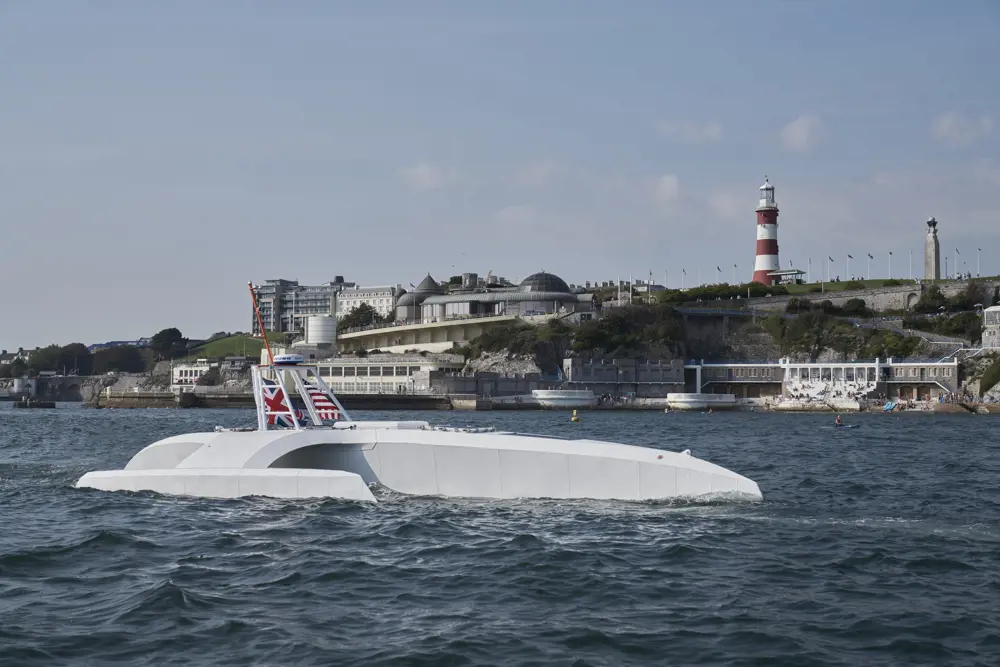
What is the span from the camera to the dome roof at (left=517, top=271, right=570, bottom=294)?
163750 millimetres

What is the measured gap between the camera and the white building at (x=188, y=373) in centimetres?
17625

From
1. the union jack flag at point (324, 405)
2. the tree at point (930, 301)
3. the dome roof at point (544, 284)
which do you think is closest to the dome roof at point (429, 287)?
the dome roof at point (544, 284)

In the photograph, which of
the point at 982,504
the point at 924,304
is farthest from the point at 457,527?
the point at 924,304

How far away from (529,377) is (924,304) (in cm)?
5651

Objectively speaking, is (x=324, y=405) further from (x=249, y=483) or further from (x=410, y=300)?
(x=410, y=300)

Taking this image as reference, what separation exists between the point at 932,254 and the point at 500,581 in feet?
540

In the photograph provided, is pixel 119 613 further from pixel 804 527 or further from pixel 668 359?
pixel 668 359

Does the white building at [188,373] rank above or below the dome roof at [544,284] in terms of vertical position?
below

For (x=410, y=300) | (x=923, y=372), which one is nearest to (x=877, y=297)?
(x=923, y=372)

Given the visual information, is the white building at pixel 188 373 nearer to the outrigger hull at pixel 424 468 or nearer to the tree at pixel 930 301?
the tree at pixel 930 301

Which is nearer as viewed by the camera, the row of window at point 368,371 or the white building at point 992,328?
the white building at point 992,328

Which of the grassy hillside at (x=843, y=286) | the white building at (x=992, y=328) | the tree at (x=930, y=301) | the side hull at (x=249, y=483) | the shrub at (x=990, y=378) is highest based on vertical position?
the grassy hillside at (x=843, y=286)

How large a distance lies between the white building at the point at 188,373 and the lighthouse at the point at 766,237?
9291 centimetres

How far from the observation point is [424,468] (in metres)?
22.9
